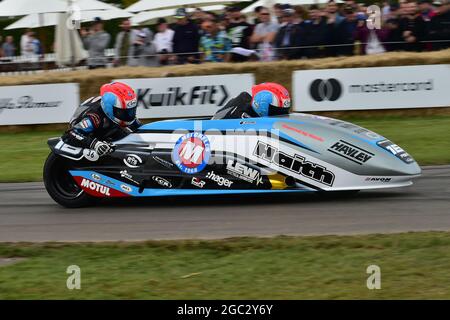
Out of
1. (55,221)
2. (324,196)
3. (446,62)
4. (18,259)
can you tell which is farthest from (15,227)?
(446,62)

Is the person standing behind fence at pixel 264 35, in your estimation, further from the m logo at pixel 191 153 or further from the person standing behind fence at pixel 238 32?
the m logo at pixel 191 153

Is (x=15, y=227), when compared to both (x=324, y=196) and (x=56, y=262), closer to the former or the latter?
(x=56, y=262)

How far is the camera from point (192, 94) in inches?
607

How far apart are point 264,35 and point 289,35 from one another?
469mm

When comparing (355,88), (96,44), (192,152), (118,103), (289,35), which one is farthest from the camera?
(96,44)

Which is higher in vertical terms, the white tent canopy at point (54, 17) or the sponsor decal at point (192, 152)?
the sponsor decal at point (192, 152)

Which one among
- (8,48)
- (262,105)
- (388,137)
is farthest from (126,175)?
(8,48)

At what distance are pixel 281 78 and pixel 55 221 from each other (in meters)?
7.30

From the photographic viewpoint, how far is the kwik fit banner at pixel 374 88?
1485 centimetres

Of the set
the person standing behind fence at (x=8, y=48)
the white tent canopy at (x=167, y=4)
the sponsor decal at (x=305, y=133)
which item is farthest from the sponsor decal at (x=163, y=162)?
the person standing behind fence at (x=8, y=48)

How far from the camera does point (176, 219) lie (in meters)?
8.88

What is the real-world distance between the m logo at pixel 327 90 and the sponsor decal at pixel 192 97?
163cm

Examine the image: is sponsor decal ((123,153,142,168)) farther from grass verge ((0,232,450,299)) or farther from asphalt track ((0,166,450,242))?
grass verge ((0,232,450,299))

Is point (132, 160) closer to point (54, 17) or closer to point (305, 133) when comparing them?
point (305, 133)
